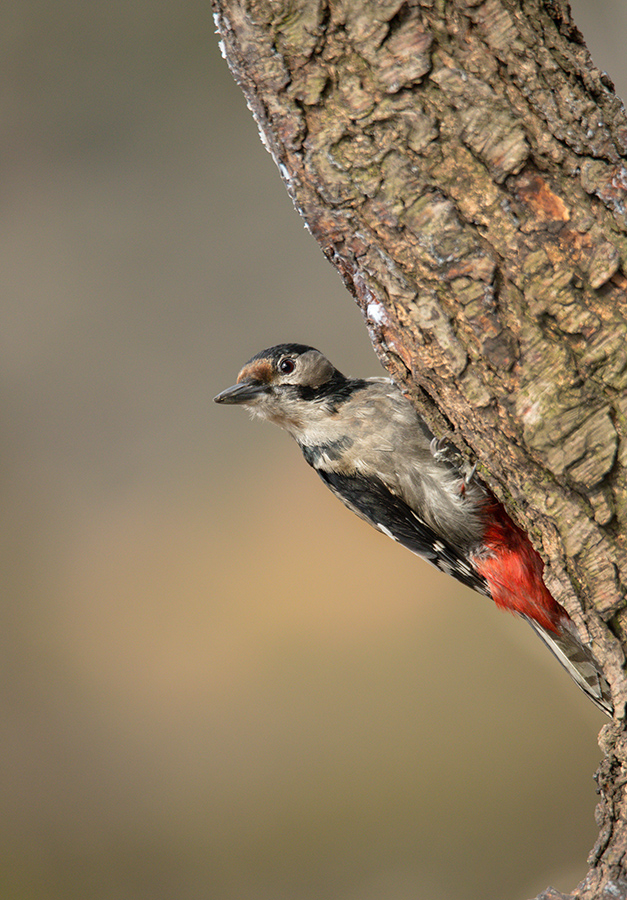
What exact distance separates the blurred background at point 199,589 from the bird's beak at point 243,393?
80.8 inches

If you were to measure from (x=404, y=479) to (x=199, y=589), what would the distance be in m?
2.40

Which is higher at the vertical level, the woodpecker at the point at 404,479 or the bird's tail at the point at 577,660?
the woodpecker at the point at 404,479

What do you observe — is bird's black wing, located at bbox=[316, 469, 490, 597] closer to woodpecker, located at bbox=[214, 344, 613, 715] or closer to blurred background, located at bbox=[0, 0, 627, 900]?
woodpecker, located at bbox=[214, 344, 613, 715]

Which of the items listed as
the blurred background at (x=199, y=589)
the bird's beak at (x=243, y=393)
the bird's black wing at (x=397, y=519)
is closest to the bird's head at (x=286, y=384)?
the bird's beak at (x=243, y=393)

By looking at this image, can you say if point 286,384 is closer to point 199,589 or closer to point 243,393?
point 243,393

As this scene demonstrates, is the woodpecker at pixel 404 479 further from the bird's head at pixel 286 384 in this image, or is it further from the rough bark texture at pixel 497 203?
the rough bark texture at pixel 497 203

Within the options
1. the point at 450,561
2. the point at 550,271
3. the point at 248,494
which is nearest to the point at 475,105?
the point at 550,271

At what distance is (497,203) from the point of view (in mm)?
1167

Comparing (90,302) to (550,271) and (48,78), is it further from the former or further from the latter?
(550,271)

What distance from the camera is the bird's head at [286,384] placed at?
216 centimetres

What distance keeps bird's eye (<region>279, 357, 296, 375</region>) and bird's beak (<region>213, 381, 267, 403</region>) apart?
7cm

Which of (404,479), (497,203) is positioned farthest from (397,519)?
(497,203)

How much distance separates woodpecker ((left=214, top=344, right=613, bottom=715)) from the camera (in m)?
1.96

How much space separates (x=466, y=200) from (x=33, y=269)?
3.69m
